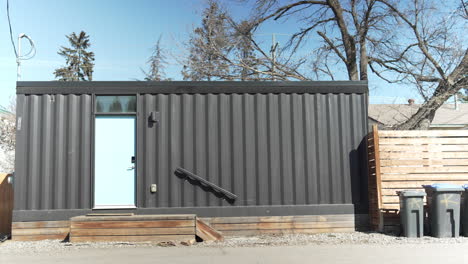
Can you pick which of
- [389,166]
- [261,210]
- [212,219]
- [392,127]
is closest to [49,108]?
[212,219]

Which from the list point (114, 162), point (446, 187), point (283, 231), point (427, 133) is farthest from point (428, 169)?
point (114, 162)

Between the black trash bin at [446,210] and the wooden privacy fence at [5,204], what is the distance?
888 cm

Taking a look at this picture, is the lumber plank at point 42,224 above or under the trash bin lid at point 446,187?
under

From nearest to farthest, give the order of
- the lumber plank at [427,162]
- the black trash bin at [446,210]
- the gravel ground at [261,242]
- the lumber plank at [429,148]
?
the gravel ground at [261,242]
the black trash bin at [446,210]
the lumber plank at [427,162]
the lumber plank at [429,148]

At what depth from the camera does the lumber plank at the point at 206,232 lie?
815 cm

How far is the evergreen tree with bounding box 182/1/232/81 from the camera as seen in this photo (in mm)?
18047

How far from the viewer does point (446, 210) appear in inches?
328

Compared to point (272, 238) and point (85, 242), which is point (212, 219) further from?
point (85, 242)

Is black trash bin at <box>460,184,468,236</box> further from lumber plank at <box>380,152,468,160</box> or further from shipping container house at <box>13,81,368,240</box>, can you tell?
shipping container house at <box>13,81,368,240</box>

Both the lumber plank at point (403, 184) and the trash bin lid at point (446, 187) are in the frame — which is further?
the lumber plank at point (403, 184)

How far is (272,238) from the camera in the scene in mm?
8625

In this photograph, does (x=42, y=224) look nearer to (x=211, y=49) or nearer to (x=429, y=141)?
(x=429, y=141)

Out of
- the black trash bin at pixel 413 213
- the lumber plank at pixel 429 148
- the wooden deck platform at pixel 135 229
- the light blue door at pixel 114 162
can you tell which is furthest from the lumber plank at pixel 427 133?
the light blue door at pixel 114 162

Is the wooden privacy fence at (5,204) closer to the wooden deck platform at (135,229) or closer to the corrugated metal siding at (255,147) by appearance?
the wooden deck platform at (135,229)
